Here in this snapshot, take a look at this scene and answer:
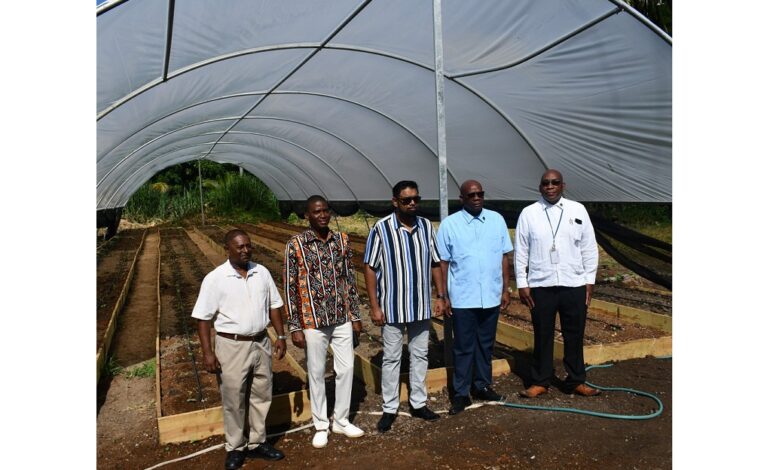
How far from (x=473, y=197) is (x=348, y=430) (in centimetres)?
167

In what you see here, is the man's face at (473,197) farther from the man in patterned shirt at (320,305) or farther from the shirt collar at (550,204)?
the man in patterned shirt at (320,305)

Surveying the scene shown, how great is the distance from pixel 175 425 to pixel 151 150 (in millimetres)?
8211

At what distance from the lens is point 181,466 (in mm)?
3180

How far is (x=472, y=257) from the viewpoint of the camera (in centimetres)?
373

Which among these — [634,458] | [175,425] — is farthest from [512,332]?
[175,425]

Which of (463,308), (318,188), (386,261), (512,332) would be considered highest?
(318,188)

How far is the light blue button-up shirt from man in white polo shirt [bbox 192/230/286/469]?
49.8 inches

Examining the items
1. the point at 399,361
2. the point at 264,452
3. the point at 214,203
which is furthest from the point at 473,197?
the point at 214,203

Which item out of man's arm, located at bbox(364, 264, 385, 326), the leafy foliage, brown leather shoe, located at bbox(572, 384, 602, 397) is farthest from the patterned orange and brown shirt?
the leafy foliage

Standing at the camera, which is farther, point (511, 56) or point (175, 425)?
point (511, 56)

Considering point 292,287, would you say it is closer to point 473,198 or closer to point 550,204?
point 473,198

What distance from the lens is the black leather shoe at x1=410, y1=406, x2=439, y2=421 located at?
12.2ft

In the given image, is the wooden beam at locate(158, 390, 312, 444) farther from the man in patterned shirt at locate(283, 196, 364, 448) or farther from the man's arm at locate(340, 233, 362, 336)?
the man's arm at locate(340, 233, 362, 336)

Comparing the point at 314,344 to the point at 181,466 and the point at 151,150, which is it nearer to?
the point at 181,466
